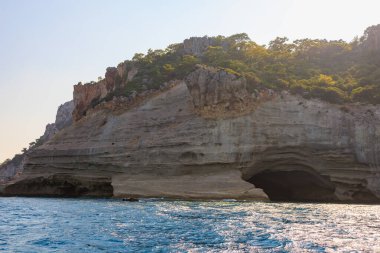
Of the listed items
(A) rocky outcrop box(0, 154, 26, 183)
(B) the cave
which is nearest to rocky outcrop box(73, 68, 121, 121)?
(B) the cave

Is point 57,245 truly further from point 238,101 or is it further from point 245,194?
point 238,101

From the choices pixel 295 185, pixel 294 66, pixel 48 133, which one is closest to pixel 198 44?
pixel 294 66

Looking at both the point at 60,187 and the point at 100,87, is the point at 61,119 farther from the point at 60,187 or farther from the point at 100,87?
the point at 60,187

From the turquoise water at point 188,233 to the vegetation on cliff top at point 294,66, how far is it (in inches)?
1211

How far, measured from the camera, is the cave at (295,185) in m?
54.5

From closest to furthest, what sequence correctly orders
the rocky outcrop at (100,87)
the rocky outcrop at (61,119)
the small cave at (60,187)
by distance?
the small cave at (60,187), the rocky outcrop at (100,87), the rocky outcrop at (61,119)

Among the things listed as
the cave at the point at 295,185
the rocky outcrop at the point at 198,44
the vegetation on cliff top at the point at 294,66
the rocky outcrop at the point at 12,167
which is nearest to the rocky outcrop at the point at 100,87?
the vegetation on cliff top at the point at 294,66

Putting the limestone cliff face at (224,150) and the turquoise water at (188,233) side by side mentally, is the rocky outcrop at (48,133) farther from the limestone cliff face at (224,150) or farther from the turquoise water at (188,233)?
the turquoise water at (188,233)

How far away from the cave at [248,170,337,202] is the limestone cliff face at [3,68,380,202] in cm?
18

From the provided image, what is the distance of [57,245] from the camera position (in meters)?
17.5

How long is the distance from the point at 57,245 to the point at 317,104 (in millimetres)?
41981

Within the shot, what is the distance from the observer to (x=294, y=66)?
71.9m

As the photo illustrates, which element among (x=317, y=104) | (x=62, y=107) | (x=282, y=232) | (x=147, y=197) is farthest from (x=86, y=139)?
(x=62, y=107)

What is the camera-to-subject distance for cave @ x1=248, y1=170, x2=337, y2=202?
179ft
